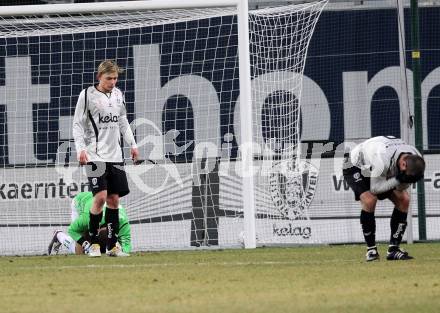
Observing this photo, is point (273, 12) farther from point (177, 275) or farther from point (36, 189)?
point (177, 275)

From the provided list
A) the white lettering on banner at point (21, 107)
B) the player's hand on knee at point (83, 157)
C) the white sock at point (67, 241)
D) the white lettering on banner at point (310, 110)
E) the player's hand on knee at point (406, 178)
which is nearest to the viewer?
the player's hand on knee at point (406, 178)

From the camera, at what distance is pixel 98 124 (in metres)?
13.4

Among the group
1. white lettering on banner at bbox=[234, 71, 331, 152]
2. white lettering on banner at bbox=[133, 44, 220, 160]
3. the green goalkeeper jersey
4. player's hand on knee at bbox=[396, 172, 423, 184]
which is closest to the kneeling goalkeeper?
the green goalkeeper jersey

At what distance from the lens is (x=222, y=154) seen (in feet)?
57.5

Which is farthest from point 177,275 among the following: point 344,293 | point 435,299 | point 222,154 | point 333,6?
point 333,6

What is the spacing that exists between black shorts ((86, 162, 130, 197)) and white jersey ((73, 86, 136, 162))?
9 cm

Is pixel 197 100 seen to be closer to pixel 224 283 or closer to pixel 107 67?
pixel 107 67

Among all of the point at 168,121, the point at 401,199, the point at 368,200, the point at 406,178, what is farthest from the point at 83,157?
the point at 168,121

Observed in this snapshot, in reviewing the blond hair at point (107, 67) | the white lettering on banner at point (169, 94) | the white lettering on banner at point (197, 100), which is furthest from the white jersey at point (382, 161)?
the white lettering on banner at point (169, 94)

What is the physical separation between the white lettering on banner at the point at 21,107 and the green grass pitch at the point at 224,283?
3859 mm

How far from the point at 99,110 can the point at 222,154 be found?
14.5 feet

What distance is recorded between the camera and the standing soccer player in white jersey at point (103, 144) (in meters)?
13.3

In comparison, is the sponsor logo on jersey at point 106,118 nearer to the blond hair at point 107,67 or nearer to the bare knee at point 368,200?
the blond hair at point 107,67

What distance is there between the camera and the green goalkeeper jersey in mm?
15094
